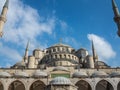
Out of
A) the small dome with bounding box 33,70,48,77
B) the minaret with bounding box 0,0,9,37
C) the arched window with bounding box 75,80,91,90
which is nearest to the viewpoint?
the small dome with bounding box 33,70,48,77

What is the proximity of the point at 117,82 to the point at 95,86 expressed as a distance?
333 centimetres

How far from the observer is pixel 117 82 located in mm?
27953

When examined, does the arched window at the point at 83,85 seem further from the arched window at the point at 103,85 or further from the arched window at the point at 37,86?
the arched window at the point at 37,86

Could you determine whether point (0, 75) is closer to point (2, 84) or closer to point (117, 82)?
point (2, 84)

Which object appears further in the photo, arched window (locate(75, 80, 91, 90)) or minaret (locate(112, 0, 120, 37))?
minaret (locate(112, 0, 120, 37))

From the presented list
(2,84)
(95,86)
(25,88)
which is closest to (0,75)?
(2,84)

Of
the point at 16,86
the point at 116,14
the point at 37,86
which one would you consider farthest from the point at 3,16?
the point at 116,14

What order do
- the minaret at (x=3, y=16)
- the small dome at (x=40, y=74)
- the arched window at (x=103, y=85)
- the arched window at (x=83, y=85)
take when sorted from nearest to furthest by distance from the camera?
the small dome at (x=40, y=74) < the arched window at (x=83, y=85) < the arched window at (x=103, y=85) < the minaret at (x=3, y=16)

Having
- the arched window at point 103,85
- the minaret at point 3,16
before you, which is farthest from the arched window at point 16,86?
the arched window at point 103,85

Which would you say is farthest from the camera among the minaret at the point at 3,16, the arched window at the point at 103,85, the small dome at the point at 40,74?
the minaret at the point at 3,16

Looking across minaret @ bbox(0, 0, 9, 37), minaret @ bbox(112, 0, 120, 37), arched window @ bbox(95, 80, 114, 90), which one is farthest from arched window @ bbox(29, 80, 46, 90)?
minaret @ bbox(112, 0, 120, 37)

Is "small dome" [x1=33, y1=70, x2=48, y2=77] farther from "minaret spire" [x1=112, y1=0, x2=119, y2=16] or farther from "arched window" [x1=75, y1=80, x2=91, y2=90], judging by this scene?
"minaret spire" [x1=112, y1=0, x2=119, y2=16]

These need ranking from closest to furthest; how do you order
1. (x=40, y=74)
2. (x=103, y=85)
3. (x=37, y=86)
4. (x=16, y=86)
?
(x=40, y=74), (x=16, y=86), (x=37, y=86), (x=103, y=85)

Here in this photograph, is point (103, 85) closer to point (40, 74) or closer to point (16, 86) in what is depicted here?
point (40, 74)
